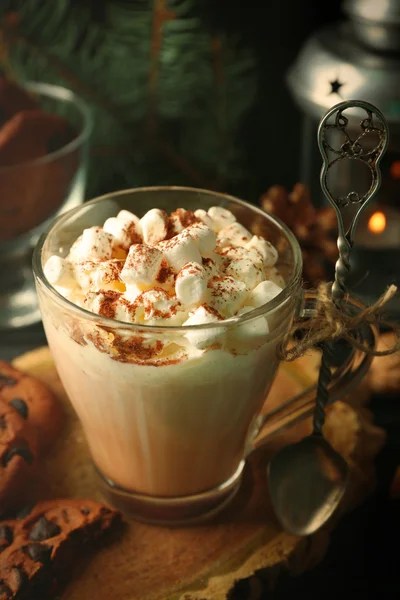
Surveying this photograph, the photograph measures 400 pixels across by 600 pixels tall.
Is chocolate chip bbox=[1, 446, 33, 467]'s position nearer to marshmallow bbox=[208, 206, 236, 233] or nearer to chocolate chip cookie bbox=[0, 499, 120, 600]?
chocolate chip cookie bbox=[0, 499, 120, 600]

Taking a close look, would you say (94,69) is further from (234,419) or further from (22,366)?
(234,419)

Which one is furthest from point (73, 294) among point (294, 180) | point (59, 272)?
A: point (294, 180)

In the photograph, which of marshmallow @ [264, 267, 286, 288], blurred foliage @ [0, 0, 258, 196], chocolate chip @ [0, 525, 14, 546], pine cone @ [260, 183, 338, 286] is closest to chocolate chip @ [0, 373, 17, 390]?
chocolate chip @ [0, 525, 14, 546]

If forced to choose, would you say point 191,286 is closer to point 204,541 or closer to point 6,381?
point 204,541

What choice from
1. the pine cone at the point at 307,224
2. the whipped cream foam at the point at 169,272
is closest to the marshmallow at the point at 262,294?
the whipped cream foam at the point at 169,272

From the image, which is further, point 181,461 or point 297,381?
point 297,381

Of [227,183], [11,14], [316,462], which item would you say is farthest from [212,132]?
[316,462]

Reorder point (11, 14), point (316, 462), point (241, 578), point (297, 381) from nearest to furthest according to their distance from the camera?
point (241, 578)
point (316, 462)
point (297, 381)
point (11, 14)
